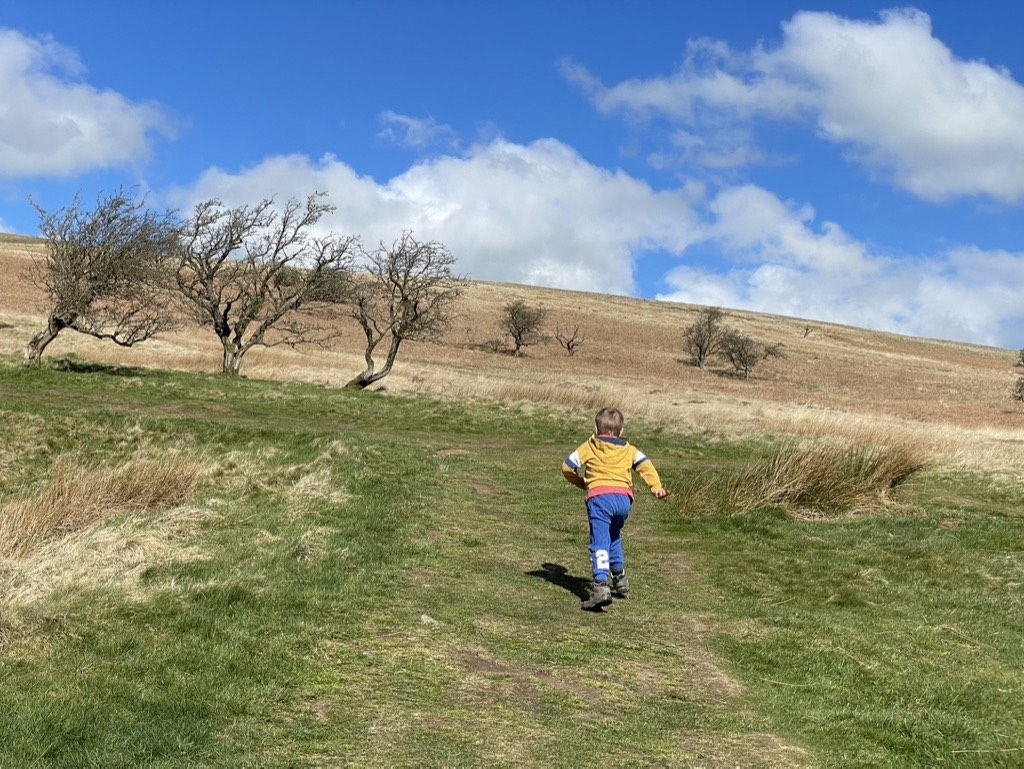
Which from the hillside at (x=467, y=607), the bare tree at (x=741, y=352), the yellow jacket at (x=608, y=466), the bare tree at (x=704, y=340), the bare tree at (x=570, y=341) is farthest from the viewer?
the bare tree at (x=570, y=341)

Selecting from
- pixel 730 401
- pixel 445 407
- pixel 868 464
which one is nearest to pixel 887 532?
pixel 868 464

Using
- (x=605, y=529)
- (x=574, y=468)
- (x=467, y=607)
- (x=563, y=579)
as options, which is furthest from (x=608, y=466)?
(x=467, y=607)

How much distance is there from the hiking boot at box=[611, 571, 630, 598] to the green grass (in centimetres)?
16

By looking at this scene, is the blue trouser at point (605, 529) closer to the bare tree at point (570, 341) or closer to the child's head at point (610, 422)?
the child's head at point (610, 422)

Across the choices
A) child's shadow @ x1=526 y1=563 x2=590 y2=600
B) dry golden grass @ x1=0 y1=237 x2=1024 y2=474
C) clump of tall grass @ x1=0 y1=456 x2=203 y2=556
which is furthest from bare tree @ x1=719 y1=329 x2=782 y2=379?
child's shadow @ x1=526 y1=563 x2=590 y2=600

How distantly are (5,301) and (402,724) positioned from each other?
61388 mm

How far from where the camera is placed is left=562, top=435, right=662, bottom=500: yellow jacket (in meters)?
8.55

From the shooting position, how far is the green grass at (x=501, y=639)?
501 centimetres

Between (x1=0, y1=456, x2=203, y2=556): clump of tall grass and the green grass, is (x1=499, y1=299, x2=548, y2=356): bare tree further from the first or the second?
the green grass

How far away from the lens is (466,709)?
5.45 metres

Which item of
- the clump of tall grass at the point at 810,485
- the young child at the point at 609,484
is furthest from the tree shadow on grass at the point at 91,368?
the young child at the point at 609,484

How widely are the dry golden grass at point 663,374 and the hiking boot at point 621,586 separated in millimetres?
14345

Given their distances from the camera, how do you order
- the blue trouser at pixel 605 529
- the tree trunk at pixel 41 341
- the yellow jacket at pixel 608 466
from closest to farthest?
the blue trouser at pixel 605 529 → the yellow jacket at pixel 608 466 → the tree trunk at pixel 41 341

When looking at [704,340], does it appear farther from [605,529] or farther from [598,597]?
[598,597]
